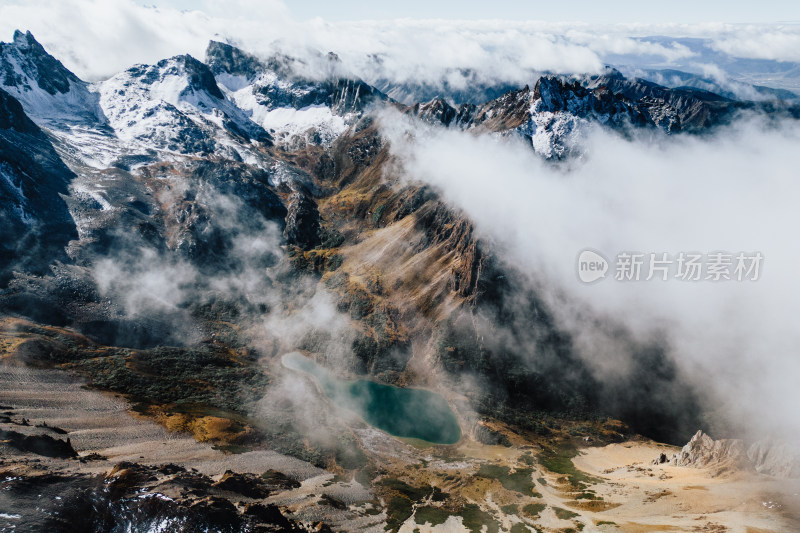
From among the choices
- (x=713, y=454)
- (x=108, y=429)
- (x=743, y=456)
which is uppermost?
(x=743, y=456)

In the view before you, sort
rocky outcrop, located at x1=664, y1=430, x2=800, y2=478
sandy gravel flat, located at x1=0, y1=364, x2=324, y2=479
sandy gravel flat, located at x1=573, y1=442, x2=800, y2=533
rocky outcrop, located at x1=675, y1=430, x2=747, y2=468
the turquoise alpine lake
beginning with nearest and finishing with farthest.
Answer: sandy gravel flat, located at x1=573, y1=442, x2=800, y2=533, rocky outcrop, located at x1=664, y1=430, x2=800, y2=478, sandy gravel flat, located at x1=0, y1=364, x2=324, y2=479, rocky outcrop, located at x1=675, y1=430, x2=747, y2=468, the turquoise alpine lake

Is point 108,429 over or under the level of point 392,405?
under

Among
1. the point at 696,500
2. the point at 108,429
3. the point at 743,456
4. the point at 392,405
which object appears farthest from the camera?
the point at 392,405

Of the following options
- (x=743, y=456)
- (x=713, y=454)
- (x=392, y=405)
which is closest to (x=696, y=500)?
(x=743, y=456)

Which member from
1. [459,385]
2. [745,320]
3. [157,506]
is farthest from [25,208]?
[745,320]

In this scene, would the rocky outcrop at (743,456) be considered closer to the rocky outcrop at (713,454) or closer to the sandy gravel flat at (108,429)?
the rocky outcrop at (713,454)

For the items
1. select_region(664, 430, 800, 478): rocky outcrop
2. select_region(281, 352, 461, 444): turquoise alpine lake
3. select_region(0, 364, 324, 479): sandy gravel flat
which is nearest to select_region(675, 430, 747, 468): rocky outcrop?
select_region(664, 430, 800, 478): rocky outcrop

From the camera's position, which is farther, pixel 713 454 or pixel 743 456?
pixel 713 454

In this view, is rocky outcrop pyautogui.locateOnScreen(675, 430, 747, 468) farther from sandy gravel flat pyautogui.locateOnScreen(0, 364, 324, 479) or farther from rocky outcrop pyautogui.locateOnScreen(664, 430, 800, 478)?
sandy gravel flat pyautogui.locateOnScreen(0, 364, 324, 479)

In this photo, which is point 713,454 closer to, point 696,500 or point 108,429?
point 696,500
